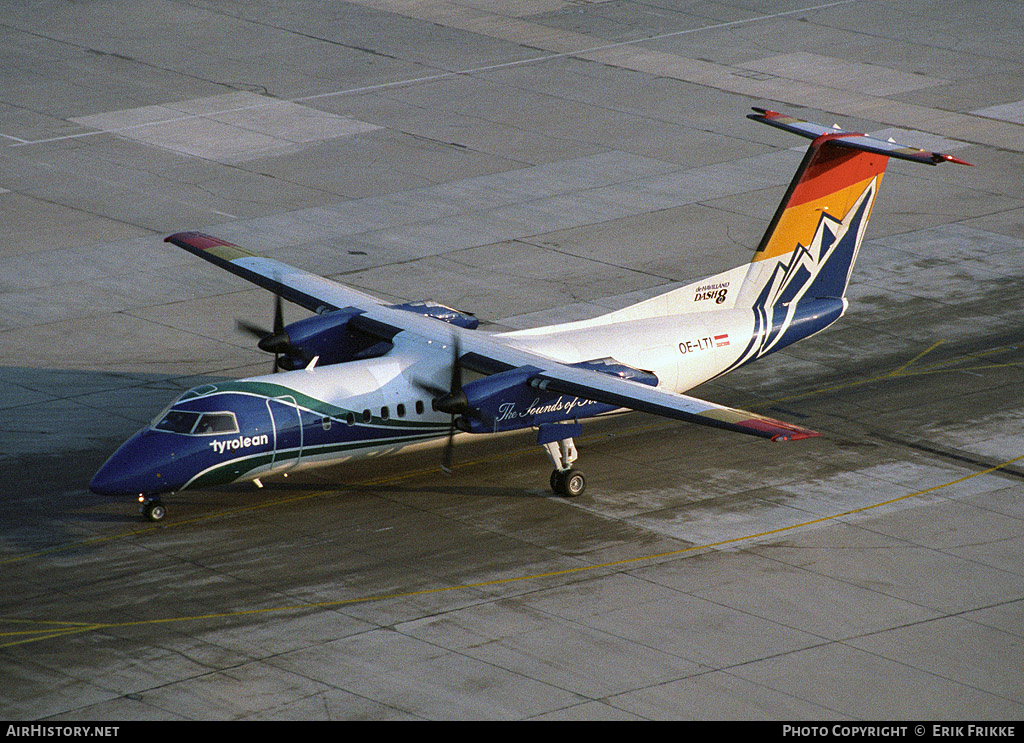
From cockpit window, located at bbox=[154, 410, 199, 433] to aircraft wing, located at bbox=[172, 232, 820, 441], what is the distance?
5.01 metres

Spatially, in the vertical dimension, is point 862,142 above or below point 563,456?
A: above

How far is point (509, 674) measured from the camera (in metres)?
22.9

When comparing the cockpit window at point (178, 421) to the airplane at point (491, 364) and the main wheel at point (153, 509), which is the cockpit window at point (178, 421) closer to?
the airplane at point (491, 364)

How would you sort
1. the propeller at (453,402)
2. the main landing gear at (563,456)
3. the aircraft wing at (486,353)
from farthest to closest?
the main landing gear at (563,456) → the propeller at (453,402) → the aircraft wing at (486,353)

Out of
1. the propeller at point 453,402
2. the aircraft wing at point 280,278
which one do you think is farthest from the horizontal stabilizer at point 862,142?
the propeller at point 453,402

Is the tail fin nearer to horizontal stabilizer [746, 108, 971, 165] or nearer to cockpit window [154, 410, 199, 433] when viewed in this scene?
horizontal stabilizer [746, 108, 971, 165]

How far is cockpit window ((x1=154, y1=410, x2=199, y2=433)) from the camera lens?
91.4 ft

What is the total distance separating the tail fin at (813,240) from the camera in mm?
33656

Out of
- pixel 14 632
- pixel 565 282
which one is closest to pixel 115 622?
pixel 14 632

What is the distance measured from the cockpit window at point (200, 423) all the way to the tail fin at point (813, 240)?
11820mm

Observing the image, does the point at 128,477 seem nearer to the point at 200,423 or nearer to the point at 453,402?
the point at 200,423

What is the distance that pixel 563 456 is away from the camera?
29750mm

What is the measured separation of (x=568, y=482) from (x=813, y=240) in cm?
920

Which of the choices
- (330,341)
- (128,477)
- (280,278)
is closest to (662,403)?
(330,341)
